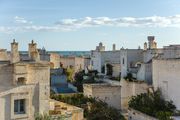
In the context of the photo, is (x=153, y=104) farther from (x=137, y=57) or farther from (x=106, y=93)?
(x=137, y=57)

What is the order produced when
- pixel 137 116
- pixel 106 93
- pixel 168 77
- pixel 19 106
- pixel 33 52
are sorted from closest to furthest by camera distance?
pixel 19 106
pixel 33 52
pixel 168 77
pixel 137 116
pixel 106 93

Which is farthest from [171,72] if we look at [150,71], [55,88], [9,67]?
[55,88]

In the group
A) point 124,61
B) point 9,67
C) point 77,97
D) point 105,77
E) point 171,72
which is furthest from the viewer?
point 105,77

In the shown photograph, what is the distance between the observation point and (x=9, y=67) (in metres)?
21.5

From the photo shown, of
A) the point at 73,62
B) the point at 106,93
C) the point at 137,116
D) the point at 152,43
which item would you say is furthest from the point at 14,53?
the point at 73,62

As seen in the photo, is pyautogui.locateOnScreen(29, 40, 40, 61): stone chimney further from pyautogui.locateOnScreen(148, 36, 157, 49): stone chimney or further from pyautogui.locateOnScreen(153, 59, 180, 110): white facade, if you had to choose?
pyautogui.locateOnScreen(148, 36, 157, 49): stone chimney

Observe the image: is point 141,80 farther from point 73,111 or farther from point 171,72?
point 73,111

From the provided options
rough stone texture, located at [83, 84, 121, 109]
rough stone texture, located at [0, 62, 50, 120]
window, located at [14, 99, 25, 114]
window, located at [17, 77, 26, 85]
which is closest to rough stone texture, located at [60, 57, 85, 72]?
rough stone texture, located at [83, 84, 121, 109]

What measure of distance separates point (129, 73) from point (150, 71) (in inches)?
224

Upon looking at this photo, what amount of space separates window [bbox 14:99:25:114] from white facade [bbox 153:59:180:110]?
13.7 meters

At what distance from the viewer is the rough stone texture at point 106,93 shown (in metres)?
37.3

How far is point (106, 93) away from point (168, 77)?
27.8 ft

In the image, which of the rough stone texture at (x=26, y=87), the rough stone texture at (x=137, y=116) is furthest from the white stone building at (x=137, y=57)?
the rough stone texture at (x=26, y=87)

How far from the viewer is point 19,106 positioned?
72.3ft
